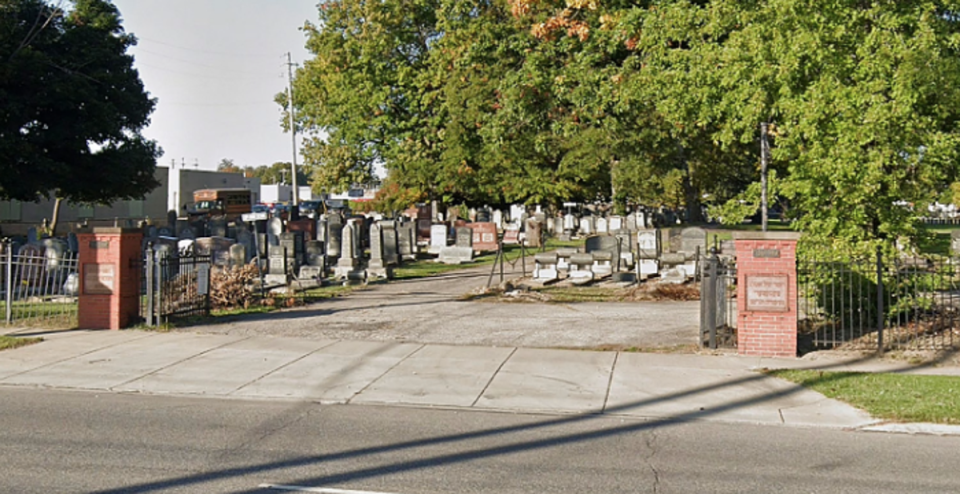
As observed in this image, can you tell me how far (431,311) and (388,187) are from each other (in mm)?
37246

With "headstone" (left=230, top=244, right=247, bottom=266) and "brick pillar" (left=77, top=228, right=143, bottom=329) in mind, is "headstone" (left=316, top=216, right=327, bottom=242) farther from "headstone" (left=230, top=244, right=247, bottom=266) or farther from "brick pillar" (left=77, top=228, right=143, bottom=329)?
"brick pillar" (left=77, top=228, right=143, bottom=329)

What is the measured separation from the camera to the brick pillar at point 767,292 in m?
12.5

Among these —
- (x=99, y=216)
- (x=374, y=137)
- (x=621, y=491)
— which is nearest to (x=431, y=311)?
(x=621, y=491)

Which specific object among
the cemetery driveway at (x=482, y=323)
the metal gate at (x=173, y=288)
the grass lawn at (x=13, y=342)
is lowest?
the grass lawn at (x=13, y=342)

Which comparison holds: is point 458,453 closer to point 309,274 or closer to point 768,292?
point 768,292

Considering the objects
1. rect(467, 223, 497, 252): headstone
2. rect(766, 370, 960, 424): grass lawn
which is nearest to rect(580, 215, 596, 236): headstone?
rect(467, 223, 497, 252): headstone

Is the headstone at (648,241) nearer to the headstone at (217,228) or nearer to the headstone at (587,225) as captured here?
the headstone at (217,228)

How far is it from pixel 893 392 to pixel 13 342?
12.4m

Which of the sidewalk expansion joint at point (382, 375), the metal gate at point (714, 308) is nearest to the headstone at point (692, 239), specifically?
the metal gate at point (714, 308)

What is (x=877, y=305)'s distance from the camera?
13664 mm

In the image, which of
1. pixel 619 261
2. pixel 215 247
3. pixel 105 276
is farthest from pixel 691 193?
pixel 105 276

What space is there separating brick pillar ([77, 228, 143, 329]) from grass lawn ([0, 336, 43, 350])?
1.19 m

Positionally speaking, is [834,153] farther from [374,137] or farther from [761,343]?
[374,137]

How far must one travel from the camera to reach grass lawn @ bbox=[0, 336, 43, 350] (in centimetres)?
1350
